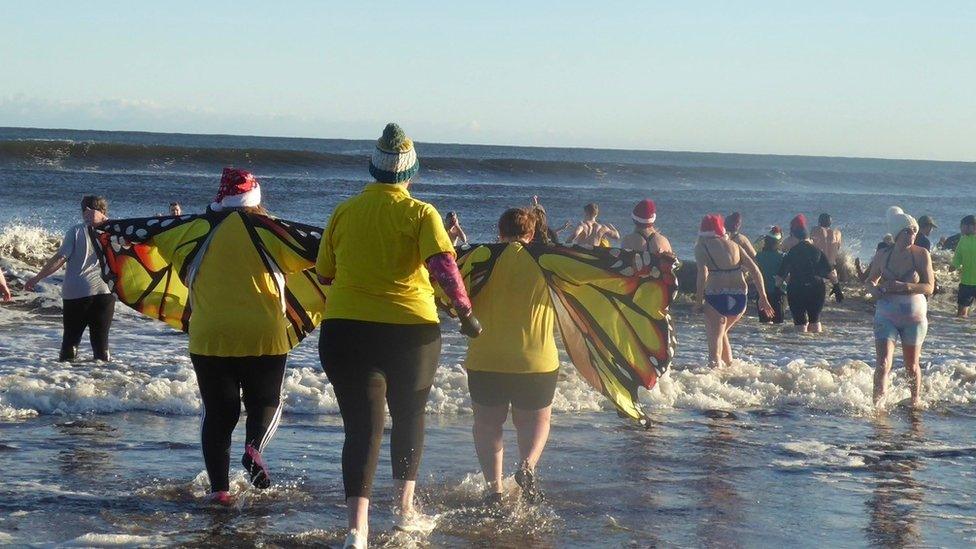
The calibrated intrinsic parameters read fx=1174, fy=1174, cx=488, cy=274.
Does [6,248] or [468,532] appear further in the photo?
[6,248]

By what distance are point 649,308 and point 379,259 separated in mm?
1927

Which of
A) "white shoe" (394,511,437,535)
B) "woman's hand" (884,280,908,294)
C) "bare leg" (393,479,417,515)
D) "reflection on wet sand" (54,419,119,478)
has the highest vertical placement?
"woman's hand" (884,280,908,294)

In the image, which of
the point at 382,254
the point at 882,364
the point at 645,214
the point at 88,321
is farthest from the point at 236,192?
the point at 882,364

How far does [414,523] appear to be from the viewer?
17.1 ft

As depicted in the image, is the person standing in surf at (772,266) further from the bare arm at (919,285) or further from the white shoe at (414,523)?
the white shoe at (414,523)

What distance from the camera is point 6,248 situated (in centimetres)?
1991

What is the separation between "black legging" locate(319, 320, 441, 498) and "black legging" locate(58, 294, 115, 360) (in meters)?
5.43

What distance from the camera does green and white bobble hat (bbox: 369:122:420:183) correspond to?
4.90 metres

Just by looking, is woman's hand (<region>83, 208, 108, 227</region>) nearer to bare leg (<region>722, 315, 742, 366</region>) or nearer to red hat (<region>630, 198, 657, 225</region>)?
red hat (<region>630, 198, 657, 225</region>)

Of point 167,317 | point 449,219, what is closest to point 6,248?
point 449,219

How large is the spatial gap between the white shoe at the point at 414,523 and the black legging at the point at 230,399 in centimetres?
90

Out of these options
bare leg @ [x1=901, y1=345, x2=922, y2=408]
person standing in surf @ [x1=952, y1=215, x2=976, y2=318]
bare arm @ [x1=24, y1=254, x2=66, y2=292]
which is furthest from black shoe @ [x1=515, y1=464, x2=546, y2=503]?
person standing in surf @ [x1=952, y1=215, x2=976, y2=318]

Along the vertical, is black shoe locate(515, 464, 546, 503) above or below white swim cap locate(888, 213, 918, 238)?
below

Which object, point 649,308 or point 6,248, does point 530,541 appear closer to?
point 649,308
